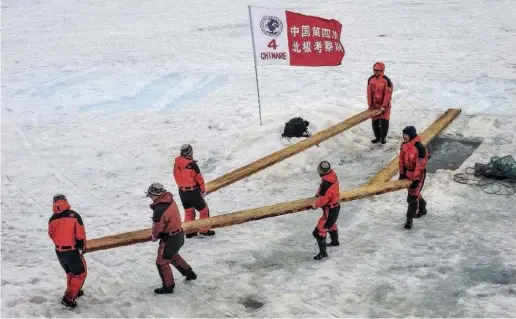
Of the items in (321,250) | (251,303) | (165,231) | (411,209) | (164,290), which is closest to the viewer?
(165,231)

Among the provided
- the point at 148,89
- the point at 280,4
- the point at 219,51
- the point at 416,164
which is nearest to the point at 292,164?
the point at 416,164

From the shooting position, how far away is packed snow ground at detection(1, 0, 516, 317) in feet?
24.1

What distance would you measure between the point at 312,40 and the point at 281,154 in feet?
9.70

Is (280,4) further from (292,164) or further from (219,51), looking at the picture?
(292,164)

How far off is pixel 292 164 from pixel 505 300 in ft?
17.2

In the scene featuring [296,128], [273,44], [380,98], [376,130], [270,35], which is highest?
[270,35]

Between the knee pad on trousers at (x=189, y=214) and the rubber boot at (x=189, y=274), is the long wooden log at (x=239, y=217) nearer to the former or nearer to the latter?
the rubber boot at (x=189, y=274)

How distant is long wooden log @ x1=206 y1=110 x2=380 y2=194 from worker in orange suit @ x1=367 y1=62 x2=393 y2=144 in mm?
198

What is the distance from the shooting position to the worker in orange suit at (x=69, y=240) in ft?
22.1

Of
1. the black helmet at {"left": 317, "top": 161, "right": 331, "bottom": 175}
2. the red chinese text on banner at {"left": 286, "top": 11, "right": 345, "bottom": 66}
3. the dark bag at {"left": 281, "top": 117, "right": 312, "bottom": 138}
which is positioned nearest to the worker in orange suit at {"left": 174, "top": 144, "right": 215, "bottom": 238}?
the black helmet at {"left": 317, "top": 161, "right": 331, "bottom": 175}

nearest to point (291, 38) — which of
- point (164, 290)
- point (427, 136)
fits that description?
point (427, 136)

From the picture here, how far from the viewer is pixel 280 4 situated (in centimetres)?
2680

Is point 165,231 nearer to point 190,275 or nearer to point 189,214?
point 190,275

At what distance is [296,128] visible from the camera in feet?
39.6
